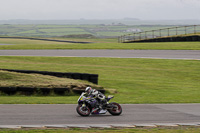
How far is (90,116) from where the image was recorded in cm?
1209

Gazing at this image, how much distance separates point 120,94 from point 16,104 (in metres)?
5.89

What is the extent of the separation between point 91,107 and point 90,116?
Result: 31cm

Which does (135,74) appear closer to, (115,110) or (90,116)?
(115,110)

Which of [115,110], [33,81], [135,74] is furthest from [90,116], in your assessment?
[135,74]

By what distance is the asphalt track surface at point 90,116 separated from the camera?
36.1 ft

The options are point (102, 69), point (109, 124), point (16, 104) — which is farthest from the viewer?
point (102, 69)

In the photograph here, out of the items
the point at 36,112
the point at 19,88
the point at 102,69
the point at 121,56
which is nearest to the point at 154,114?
the point at 36,112

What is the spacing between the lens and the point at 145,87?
20359 mm

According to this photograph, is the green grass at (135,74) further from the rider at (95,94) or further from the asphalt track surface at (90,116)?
the rider at (95,94)

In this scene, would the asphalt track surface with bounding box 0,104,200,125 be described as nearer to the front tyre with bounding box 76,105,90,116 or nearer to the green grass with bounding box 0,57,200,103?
the front tyre with bounding box 76,105,90,116

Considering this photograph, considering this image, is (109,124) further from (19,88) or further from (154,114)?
(19,88)

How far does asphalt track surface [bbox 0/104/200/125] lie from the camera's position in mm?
11016

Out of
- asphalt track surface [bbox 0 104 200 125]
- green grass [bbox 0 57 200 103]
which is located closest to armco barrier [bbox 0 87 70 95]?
green grass [bbox 0 57 200 103]

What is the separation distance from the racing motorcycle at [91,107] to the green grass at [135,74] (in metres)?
3.20
